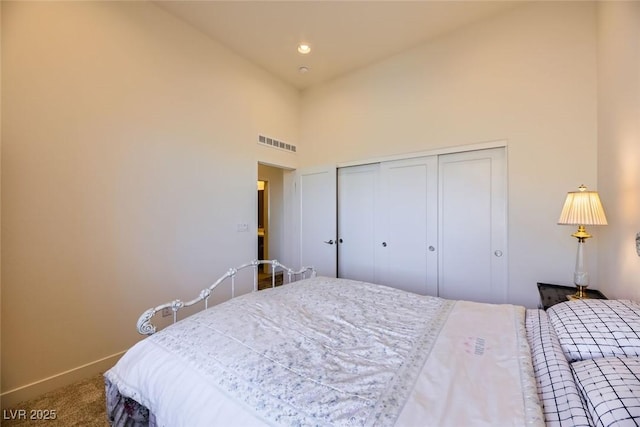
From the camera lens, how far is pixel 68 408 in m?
1.83

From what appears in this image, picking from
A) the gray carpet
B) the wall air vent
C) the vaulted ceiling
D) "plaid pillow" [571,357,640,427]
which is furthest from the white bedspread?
the vaulted ceiling

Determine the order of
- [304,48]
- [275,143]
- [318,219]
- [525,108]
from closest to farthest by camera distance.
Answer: [525,108] → [304,48] → [275,143] → [318,219]

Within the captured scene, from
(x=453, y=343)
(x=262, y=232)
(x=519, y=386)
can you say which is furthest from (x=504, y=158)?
(x=262, y=232)

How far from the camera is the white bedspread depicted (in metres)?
0.82

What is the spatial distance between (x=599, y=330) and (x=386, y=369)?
90 cm

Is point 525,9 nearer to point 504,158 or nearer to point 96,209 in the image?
point 504,158

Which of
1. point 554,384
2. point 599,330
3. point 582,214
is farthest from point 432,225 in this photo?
point 554,384

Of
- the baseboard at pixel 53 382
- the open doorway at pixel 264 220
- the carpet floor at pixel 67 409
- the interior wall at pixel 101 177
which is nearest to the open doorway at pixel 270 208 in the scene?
the open doorway at pixel 264 220

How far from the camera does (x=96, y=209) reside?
224 cm

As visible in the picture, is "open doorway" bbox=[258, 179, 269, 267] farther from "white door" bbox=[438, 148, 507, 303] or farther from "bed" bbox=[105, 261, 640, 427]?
"bed" bbox=[105, 261, 640, 427]

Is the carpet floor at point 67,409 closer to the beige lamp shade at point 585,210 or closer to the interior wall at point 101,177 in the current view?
the interior wall at point 101,177

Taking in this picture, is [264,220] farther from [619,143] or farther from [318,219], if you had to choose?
[619,143]

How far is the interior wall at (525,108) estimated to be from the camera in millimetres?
2352

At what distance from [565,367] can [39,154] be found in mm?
3321
